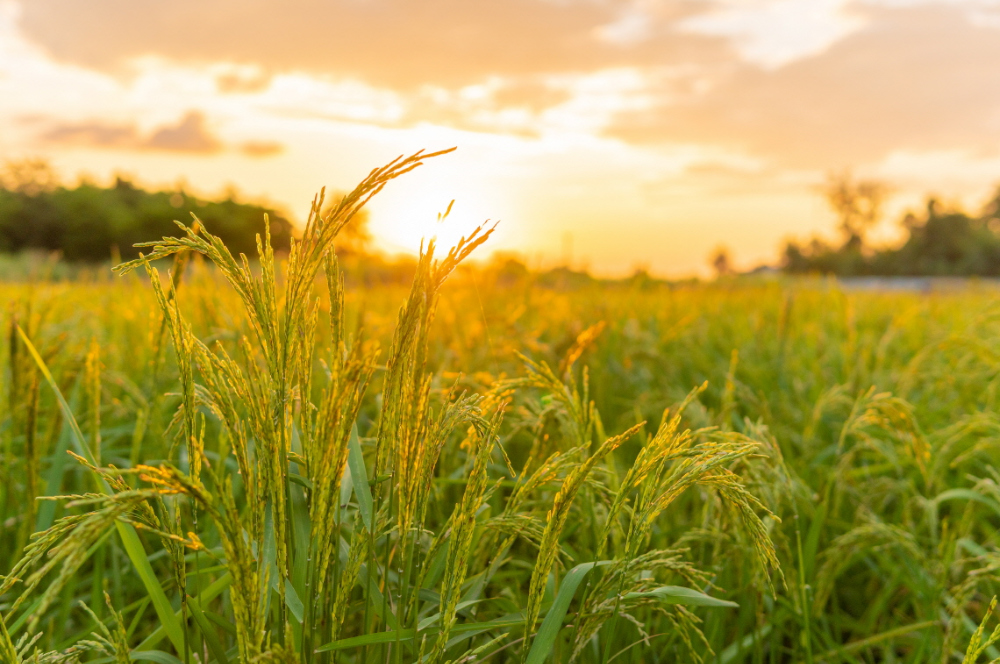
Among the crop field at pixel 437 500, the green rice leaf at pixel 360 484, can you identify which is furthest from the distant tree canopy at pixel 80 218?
the green rice leaf at pixel 360 484

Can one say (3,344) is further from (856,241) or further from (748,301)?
(856,241)

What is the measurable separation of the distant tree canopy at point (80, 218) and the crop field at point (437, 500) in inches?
947

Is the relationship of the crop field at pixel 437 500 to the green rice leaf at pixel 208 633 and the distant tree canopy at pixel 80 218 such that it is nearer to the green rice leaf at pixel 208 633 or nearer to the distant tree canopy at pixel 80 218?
the green rice leaf at pixel 208 633

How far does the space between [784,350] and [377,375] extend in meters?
2.70

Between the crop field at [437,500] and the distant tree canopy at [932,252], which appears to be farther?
the distant tree canopy at [932,252]

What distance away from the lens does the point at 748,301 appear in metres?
7.44

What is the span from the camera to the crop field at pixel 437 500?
0.76m

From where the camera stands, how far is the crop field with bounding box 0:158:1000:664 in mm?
764

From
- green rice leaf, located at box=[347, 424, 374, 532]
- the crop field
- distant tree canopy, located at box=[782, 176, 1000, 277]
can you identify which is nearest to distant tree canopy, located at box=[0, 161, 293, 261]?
the crop field

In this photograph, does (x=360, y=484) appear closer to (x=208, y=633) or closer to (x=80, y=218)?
(x=208, y=633)

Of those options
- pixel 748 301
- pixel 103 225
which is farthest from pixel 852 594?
pixel 103 225

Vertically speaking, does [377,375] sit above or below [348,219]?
below

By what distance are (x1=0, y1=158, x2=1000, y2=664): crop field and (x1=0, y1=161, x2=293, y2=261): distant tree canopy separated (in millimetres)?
24051

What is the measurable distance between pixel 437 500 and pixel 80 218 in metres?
30.0
